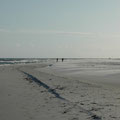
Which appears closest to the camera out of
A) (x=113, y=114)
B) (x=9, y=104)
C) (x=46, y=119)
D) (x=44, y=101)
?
(x=46, y=119)

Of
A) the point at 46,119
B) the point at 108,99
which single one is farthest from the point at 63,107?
the point at 108,99

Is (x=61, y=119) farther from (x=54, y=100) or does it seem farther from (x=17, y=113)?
(x=54, y=100)

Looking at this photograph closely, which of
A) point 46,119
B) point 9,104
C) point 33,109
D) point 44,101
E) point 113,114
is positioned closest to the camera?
point 46,119

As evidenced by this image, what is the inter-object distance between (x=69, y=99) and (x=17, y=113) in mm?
3464

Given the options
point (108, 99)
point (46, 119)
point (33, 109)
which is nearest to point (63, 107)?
point (33, 109)

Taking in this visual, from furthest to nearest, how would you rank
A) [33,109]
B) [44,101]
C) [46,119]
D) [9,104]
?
[44,101] < [9,104] < [33,109] < [46,119]

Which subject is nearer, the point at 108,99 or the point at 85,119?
the point at 85,119

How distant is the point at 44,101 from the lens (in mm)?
11242

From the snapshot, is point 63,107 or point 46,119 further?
point 63,107

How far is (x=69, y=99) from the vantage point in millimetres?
11664

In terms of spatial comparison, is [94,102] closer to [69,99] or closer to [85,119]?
[69,99]

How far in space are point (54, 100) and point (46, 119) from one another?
11.0ft

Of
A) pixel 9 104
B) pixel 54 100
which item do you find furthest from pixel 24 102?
pixel 54 100

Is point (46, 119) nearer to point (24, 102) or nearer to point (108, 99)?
point (24, 102)
